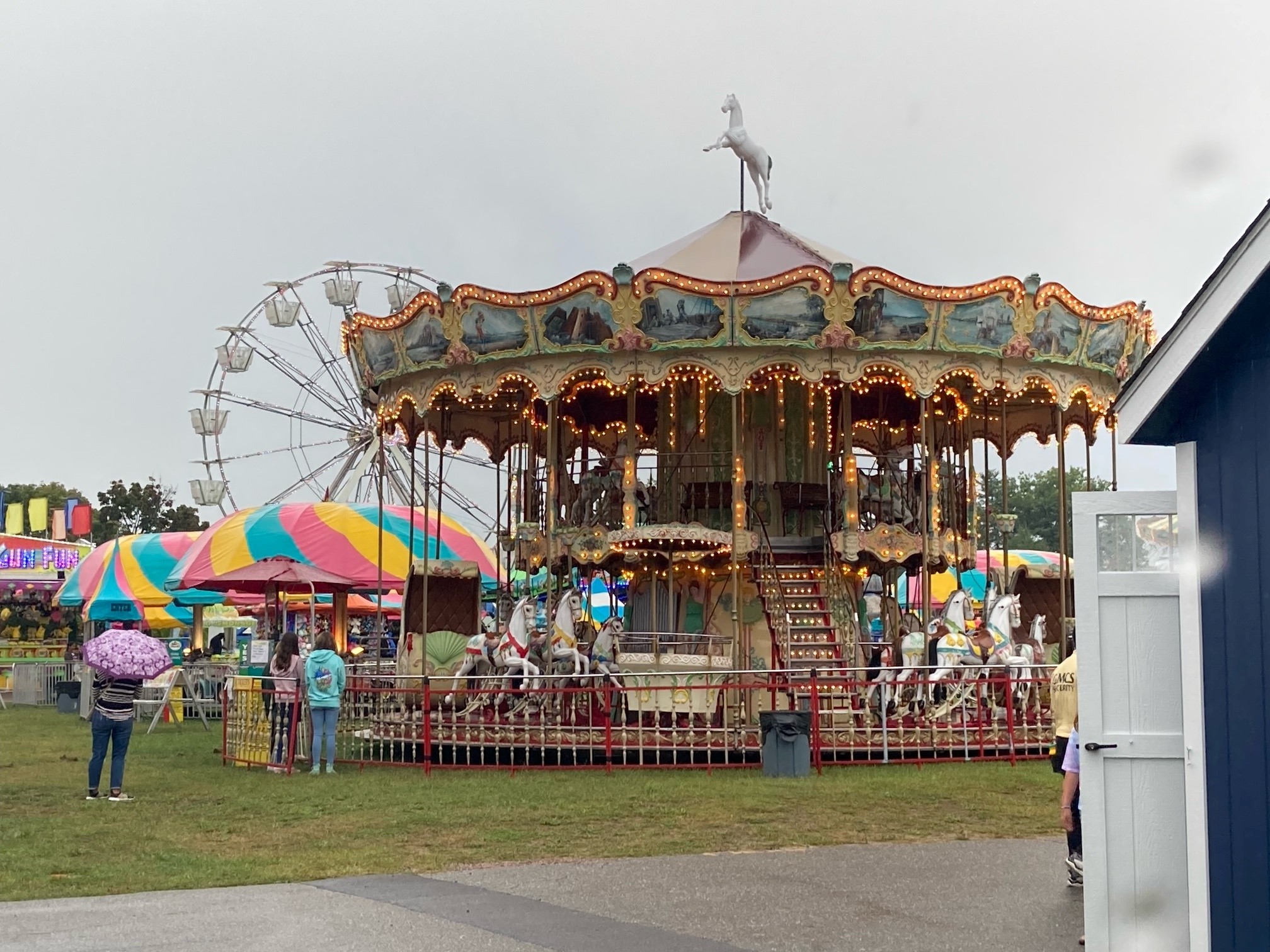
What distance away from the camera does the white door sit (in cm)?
653

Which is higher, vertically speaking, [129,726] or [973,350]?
[973,350]

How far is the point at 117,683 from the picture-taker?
13211 mm

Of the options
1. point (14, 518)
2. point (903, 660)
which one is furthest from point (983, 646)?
point (14, 518)

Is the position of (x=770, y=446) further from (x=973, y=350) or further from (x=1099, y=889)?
(x=1099, y=889)

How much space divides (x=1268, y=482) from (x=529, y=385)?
16039mm

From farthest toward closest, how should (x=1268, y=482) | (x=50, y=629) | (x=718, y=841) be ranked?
1. (x=50, y=629)
2. (x=718, y=841)
3. (x=1268, y=482)

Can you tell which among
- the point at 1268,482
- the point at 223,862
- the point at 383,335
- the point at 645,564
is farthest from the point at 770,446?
the point at 1268,482

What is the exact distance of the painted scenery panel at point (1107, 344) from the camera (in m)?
19.7

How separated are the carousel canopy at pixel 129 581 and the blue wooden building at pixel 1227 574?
3191cm

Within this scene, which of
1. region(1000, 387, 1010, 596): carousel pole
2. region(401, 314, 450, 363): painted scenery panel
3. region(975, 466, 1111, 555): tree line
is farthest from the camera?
region(975, 466, 1111, 555): tree line

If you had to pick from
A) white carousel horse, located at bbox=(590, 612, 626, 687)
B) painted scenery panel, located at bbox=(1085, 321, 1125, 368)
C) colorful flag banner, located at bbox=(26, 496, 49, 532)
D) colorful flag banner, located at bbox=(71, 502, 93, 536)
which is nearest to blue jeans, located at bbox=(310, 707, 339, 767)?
white carousel horse, located at bbox=(590, 612, 626, 687)

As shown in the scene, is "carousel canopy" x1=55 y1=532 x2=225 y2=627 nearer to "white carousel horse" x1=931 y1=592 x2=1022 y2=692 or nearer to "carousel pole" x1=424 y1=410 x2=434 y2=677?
"carousel pole" x1=424 y1=410 x2=434 y2=677

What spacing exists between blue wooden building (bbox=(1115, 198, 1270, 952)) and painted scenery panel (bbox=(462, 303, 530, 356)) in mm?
13095

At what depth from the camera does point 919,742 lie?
16422 mm
